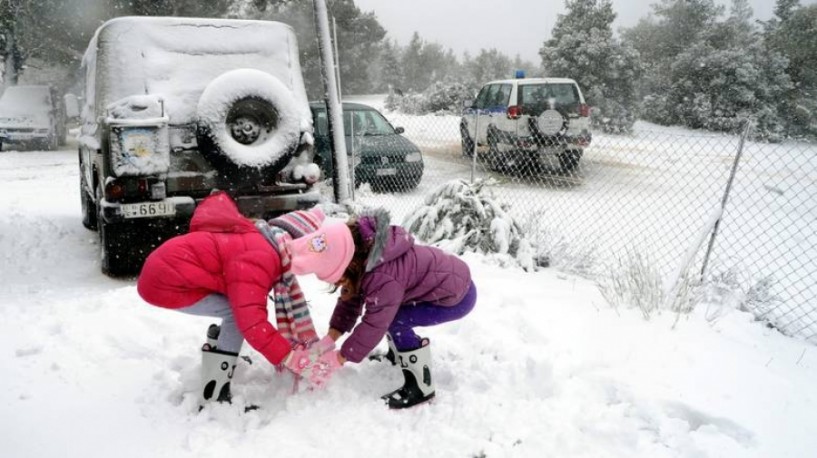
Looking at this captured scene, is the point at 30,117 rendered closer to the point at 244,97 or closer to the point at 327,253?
the point at 244,97

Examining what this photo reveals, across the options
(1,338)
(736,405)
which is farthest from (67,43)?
(736,405)

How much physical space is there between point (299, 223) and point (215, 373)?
758mm

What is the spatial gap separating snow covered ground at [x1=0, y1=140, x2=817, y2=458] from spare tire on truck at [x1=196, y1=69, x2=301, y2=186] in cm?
125

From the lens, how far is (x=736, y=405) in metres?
2.48

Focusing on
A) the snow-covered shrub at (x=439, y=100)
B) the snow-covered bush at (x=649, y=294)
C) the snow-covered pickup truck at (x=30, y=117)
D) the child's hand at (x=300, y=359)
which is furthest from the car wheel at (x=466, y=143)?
the snow-covered shrub at (x=439, y=100)

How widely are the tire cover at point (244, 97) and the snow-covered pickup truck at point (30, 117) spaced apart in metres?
12.8

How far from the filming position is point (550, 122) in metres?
8.73

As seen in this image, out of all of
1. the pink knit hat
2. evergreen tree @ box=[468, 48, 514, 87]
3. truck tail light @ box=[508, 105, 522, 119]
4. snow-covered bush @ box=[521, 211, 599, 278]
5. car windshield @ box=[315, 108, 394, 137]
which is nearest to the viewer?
the pink knit hat

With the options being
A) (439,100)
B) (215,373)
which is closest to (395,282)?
(215,373)

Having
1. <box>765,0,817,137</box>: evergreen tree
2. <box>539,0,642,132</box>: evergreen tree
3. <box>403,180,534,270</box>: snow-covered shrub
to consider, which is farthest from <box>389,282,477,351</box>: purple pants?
<box>765,0,817,137</box>: evergreen tree

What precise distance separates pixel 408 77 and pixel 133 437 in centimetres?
5058

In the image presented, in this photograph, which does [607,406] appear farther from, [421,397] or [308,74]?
[308,74]

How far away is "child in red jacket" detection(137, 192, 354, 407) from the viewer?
2199 millimetres

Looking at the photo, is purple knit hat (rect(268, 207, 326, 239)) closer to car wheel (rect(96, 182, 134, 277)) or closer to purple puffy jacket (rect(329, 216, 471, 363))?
purple puffy jacket (rect(329, 216, 471, 363))
